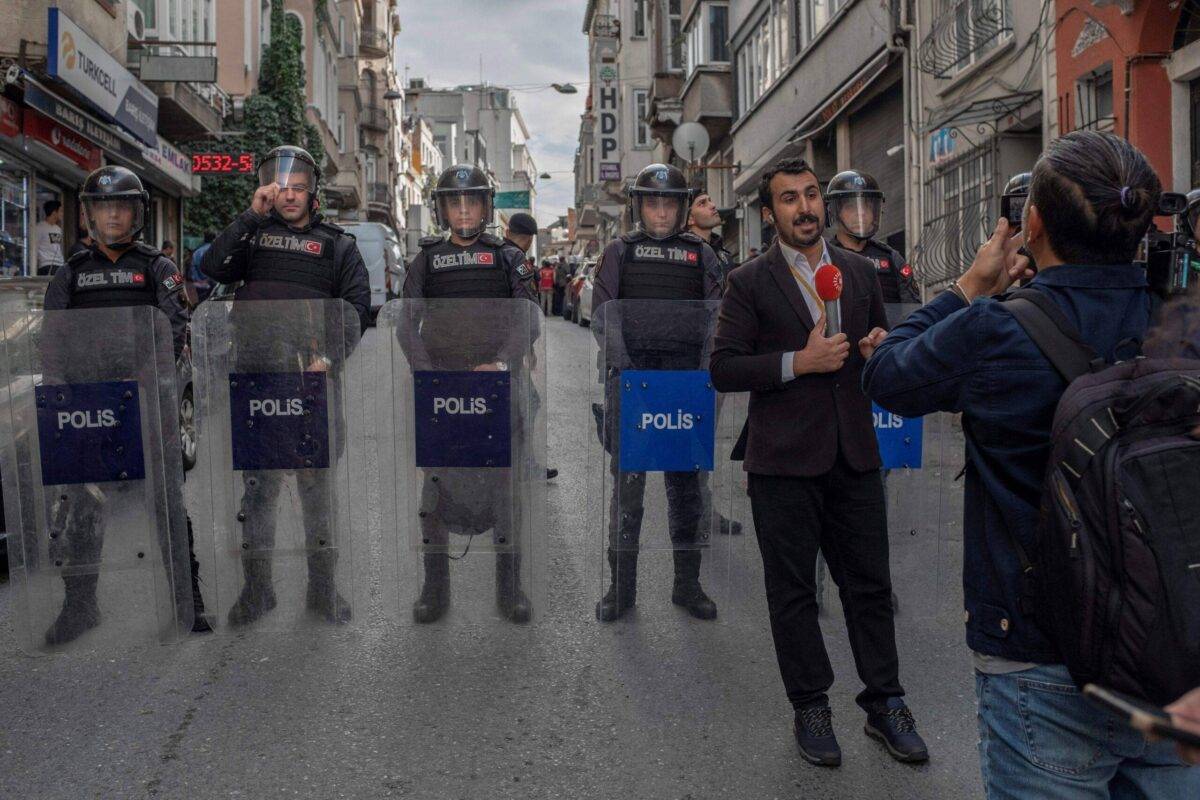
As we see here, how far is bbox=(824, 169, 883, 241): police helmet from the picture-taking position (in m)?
6.29

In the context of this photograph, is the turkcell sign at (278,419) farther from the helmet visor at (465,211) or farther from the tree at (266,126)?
the tree at (266,126)

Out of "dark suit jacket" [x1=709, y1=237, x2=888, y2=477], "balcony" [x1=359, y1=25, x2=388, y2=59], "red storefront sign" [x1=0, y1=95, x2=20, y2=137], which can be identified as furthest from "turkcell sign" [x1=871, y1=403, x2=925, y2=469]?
"balcony" [x1=359, y1=25, x2=388, y2=59]

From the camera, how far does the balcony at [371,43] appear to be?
187 feet

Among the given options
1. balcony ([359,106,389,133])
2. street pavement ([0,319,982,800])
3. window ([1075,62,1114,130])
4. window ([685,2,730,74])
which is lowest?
street pavement ([0,319,982,800])

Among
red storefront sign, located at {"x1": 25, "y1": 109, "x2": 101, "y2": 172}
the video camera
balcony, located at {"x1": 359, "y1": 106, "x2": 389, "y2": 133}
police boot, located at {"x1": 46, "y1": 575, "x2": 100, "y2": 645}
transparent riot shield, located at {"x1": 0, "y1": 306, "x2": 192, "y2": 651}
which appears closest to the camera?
the video camera

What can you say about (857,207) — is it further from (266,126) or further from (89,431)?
(266,126)

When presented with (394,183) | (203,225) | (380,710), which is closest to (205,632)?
(380,710)

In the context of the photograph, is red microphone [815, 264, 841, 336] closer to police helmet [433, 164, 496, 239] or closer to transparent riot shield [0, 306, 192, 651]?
police helmet [433, 164, 496, 239]

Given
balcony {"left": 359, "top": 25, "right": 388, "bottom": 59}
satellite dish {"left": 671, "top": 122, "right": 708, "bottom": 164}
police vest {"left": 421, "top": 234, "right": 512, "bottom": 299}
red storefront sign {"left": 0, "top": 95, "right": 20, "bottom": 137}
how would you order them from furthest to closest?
balcony {"left": 359, "top": 25, "right": 388, "bottom": 59} → satellite dish {"left": 671, "top": 122, "right": 708, "bottom": 164} → red storefront sign {"left": 0, "top": 95, "right": 20, "bottom": 137} → police vest {"left": 421, "top": 234, "right": 512, "bottom": 299}

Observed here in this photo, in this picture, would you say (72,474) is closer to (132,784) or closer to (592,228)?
(132,784)

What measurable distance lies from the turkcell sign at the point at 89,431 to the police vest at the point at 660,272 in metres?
2.30

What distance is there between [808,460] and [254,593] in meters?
2.64

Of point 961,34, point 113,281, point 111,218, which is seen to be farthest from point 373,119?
point 113,281

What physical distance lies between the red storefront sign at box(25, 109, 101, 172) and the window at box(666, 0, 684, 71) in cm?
1983
